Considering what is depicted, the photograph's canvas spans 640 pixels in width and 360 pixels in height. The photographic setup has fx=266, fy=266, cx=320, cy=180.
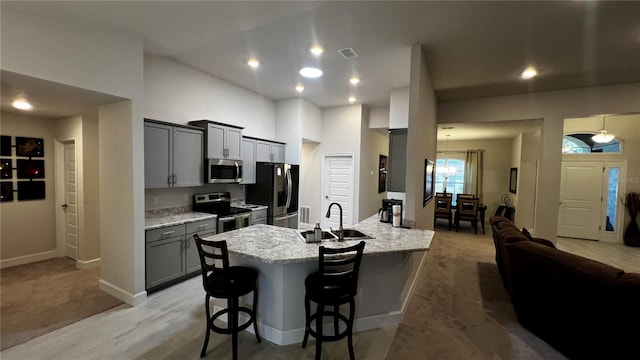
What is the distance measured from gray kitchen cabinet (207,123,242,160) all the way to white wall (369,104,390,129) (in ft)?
10.7

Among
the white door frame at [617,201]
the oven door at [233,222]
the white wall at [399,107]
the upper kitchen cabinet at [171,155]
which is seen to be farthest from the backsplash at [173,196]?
the white door frame at [617,201]

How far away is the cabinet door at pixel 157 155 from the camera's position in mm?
3428

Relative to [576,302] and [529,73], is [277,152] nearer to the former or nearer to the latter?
[529,73]

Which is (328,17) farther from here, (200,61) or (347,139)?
(347,139)

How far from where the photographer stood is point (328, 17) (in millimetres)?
2641

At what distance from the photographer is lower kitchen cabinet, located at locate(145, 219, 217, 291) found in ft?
10.7

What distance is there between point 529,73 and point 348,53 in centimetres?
284

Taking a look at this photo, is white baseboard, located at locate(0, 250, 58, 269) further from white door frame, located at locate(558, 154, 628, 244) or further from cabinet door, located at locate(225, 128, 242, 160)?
white door frame, located at locate(558, 154, 628, 244)

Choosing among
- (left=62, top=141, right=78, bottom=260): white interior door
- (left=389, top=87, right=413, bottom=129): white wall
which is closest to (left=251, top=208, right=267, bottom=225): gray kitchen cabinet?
(left=62, top=141, right=78, bottom=260): white interior door

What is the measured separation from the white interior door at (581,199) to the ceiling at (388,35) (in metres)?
3.14

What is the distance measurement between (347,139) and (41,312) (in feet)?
18.3

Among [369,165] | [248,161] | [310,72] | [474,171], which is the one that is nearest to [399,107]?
[310,72]

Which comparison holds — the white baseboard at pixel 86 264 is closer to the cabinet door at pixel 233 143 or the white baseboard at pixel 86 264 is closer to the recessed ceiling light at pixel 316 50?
the cabinet door at pixel 233 143

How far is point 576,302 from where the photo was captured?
7.38 ft
